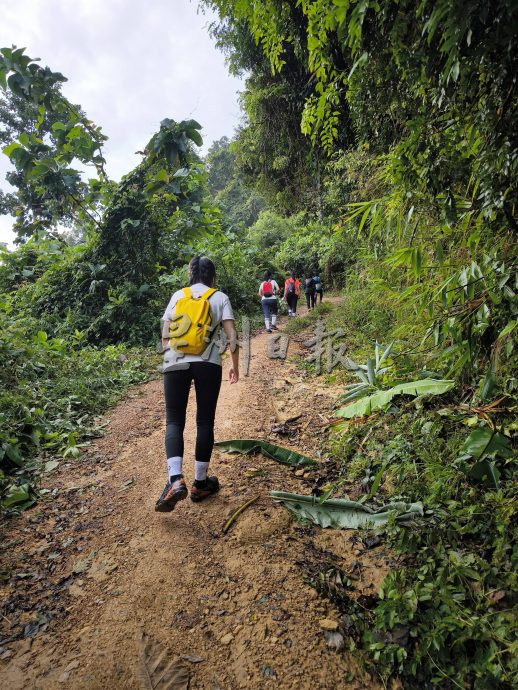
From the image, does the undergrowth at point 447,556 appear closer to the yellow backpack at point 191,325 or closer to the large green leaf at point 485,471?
the large green leaf at point 485,471

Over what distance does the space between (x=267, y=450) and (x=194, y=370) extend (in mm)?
1362

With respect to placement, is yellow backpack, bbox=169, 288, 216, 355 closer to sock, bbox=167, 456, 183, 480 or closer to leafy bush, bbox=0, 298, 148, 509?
sock, bbox=167, 456, 183, 480

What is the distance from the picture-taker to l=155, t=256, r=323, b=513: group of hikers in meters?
2.77

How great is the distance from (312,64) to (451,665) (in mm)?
3759

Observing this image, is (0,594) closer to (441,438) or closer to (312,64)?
(441,438)

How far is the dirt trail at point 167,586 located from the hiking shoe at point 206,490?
0.06 metres

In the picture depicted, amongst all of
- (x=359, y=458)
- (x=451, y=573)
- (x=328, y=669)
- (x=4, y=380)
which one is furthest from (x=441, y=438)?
(x=4, y=380)

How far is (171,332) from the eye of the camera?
287cm

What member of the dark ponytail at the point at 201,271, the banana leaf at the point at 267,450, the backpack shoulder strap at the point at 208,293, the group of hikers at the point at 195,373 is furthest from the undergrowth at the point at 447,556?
the dark ponytail at the point at 201,271

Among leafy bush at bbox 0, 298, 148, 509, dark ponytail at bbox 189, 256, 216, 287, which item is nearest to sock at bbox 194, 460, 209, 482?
dark ponytail at bbox 189, 256, 216, 287

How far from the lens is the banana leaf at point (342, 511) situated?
237 centimetres

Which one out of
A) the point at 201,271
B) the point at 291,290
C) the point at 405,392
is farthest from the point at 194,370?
the point at 291,290

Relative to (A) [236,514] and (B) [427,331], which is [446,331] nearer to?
(B) [427,331]

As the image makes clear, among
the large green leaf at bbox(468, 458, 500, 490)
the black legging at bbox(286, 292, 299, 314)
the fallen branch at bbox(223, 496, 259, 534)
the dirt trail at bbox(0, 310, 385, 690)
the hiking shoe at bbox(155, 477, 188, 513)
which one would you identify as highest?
the black legging at bbox(286, 292, 299, 314)
